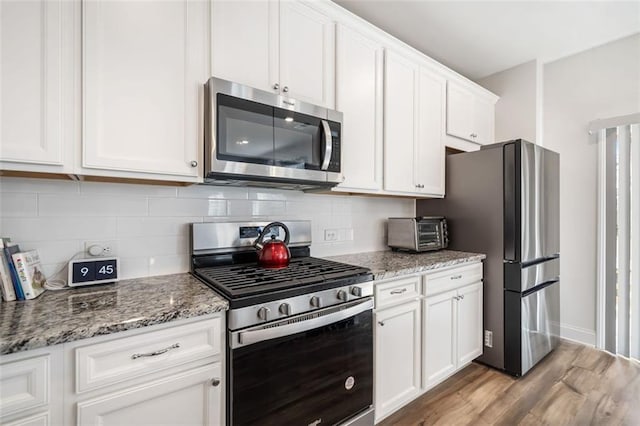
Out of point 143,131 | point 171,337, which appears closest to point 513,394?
point 171,337

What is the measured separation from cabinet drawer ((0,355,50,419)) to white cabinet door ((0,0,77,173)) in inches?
26.7

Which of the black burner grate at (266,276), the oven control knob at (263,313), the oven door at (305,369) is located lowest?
the oven door at (305,369)

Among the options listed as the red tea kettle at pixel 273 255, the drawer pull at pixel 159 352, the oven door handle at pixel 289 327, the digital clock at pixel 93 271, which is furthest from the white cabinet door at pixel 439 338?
the digital clock at pixel 93 271

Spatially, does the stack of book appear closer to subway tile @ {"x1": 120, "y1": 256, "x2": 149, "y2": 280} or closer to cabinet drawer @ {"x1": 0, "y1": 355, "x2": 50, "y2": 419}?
subway tile @ {"x1": 120, "y1": 256, "x2": 149, "y2": 280}

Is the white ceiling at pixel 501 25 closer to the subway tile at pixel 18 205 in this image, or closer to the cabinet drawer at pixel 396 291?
the cabinet drawer at pixel 396 291

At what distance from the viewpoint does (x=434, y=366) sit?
195 cm

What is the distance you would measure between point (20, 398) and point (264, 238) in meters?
1.17

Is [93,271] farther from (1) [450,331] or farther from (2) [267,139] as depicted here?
(1) [450,331]

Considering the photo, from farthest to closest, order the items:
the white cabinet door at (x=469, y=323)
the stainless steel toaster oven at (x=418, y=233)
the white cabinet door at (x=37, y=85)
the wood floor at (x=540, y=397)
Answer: the stainless steel toaster oven at (x=418, y=233) → the white cabinet door at (x=469, y=323) → the wood floor at (x=540, y=397) → the white cabinet door at (x=37, y=85)

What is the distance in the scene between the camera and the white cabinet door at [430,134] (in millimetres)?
2389

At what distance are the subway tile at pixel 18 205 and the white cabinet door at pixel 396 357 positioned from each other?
1.70 meters

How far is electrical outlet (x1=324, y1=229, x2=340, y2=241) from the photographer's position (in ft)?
7.22

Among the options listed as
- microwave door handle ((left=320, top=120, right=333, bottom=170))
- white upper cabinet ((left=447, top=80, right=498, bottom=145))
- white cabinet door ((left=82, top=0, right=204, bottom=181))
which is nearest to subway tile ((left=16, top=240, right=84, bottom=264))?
white cabinet door ((left=82, top=0, right=204, bottom=181))

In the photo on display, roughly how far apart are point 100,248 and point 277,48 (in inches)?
53.5
